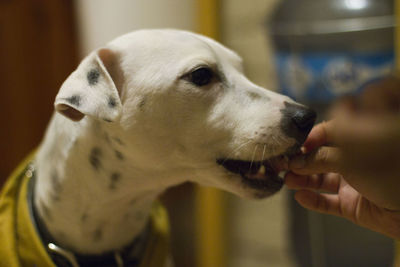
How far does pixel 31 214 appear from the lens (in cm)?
85

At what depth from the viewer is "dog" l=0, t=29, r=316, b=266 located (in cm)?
68

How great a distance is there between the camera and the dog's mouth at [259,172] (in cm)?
72

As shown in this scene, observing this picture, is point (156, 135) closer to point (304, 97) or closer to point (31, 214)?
point (31, 214)

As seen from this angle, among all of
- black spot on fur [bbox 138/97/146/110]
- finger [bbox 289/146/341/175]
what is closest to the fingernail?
finger [bbox 289/146/341/175]

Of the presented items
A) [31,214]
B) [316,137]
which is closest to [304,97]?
[316,137]

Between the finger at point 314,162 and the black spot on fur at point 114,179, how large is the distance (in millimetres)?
332

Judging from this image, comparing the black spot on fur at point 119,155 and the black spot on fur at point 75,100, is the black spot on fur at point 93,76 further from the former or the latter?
the black spot on fur at point 119,155

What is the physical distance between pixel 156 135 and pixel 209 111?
0.10 m

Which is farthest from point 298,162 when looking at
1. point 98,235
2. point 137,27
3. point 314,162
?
point 137,27

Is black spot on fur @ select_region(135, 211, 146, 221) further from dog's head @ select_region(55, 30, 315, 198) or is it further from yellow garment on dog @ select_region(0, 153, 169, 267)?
dog's head @ select_region(55, 30, 315, 198)

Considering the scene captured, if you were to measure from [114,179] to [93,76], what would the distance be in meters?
0.21

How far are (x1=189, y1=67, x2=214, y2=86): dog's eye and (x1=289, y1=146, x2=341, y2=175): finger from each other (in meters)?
0.21

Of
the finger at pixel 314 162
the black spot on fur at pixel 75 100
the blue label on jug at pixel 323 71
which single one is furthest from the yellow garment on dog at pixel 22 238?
the blue label on jug at pixel 323 71

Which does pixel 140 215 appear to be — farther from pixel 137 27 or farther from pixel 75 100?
pixel 137 27
